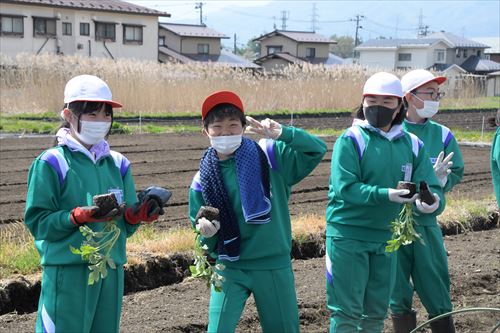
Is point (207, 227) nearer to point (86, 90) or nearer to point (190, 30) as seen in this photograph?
point (86, 90)

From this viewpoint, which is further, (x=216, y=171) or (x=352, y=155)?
(x=352, y=155)

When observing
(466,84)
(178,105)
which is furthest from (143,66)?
(466,84)

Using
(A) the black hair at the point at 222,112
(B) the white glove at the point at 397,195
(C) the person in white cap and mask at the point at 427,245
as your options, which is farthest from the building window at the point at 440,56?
(A) the black hair at the point at 222,112

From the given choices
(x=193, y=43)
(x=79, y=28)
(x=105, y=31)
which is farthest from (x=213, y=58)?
(x=79, y=28)

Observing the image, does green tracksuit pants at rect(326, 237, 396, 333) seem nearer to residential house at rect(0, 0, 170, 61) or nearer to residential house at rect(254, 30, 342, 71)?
residential house at rect(0, 0, 170, 61)

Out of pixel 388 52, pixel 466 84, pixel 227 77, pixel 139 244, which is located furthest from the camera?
pixel 388 52

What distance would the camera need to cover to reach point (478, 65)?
224ft

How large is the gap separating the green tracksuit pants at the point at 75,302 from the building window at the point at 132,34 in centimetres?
4258

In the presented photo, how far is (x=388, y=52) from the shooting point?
242ft

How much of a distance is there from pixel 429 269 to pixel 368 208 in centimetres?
79

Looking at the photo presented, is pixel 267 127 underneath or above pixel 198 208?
above

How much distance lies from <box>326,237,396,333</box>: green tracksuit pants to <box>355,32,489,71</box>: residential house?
67694mm

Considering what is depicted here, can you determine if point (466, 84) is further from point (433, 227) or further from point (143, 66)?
point (433, 227)

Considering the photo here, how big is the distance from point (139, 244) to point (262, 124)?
3.63 m
